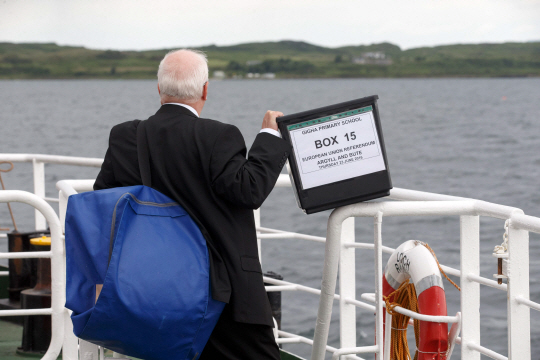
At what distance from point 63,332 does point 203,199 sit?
99 cm

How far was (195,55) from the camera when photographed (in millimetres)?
2156

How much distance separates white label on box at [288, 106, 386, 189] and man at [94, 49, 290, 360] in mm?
102

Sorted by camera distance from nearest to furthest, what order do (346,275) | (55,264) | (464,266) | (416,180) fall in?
(464,266) < (55,264) < (346,275) < (416,180)

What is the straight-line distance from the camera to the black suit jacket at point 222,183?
6.66 feet

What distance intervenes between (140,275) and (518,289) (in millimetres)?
1171

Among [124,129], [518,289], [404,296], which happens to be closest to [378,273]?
[404,296]

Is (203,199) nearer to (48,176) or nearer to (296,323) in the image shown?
(296,323)

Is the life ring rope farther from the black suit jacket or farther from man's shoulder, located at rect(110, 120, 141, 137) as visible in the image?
man's shoulder, located at rect(110, 120, 141, 137)

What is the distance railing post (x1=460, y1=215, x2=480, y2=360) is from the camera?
7.50ft

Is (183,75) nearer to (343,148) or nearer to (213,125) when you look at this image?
(213,125)

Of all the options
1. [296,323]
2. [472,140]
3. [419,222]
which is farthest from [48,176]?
[472,140]

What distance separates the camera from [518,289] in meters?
2.14

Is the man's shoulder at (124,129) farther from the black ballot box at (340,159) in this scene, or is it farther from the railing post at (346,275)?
the railing post at (346,275)

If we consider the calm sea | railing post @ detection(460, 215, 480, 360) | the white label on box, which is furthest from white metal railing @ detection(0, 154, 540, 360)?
the calm sea
